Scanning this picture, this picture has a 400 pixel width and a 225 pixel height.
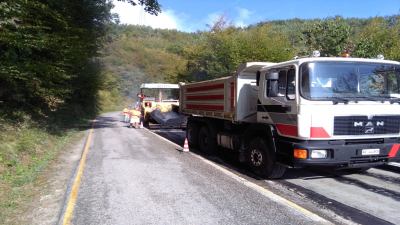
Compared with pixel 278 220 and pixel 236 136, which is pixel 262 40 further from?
pixel 278 220

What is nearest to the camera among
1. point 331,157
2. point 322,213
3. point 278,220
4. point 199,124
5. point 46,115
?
point 278,220

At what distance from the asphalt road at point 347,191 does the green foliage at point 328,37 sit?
17907mm

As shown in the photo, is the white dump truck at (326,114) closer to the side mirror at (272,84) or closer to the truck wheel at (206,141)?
the side mirror at (272,84)

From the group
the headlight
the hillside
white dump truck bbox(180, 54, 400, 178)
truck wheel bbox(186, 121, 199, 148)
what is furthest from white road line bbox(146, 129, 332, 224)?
the hillside

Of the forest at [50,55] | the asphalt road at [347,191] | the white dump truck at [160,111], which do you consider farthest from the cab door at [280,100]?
the white dump truck at [160,111]

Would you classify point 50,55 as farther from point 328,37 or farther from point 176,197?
point 328,37

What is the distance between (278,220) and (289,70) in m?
3.51

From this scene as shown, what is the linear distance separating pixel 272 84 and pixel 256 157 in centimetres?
173

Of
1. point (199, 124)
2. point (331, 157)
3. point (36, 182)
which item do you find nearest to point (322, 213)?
point (331, 157)

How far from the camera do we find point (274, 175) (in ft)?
31.3

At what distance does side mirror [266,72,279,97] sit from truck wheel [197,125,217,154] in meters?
4.31

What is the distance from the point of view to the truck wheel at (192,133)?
15336 millimetres

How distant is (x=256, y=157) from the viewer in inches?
401

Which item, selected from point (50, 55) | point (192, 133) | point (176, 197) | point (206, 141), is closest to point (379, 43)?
point (192, 133)
